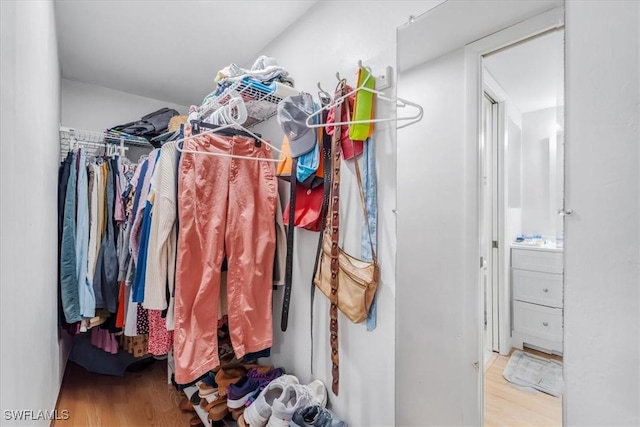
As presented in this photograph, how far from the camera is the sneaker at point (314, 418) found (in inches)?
41.1

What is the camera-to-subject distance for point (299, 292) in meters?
1.43

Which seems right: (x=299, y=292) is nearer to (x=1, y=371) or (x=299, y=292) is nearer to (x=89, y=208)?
(x=1, y=371)

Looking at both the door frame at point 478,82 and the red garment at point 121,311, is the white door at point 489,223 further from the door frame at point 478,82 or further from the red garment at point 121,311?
the red garment at point 121,311

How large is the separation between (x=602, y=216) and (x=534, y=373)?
0.39 meters

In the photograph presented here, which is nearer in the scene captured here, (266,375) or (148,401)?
(266,375)

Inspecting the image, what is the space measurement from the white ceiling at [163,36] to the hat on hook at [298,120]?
1.90 ft

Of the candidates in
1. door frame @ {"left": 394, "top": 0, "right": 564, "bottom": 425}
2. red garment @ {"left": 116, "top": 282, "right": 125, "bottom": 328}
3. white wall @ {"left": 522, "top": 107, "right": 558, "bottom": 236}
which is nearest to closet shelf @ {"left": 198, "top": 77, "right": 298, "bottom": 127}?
door frame @ {"left": 394, "top": 0, "right": 564, "bottom": 425}

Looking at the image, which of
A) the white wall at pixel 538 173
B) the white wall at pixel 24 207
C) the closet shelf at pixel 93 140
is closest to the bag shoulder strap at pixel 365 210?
the white wall at pixel 538 173

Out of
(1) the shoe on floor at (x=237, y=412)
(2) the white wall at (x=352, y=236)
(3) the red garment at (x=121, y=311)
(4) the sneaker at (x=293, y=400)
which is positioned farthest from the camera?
(3) the red garment at (x=121, y=311)

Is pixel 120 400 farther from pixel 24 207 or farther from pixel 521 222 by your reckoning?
pixel 521 222

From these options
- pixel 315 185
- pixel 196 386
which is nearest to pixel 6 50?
pixel 315 185

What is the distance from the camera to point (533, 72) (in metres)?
0.68

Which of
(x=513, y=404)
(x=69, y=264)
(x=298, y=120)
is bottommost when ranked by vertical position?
(x=513, y=404)

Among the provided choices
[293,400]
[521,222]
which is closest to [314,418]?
[293,400]
